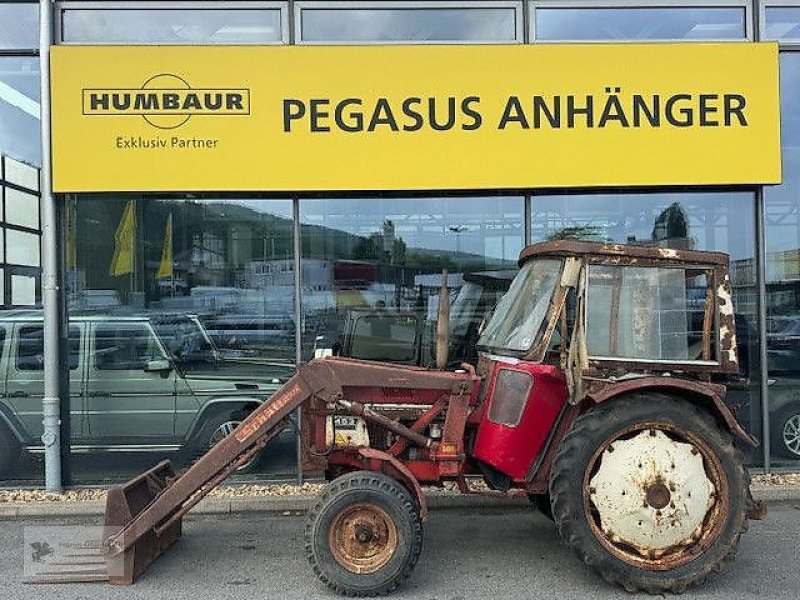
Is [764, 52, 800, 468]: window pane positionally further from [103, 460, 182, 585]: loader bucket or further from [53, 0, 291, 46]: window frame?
[103, 460, 182, 585]: loader bucket

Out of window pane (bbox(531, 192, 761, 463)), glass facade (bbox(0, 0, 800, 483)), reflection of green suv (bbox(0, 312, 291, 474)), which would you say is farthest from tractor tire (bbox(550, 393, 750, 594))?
reflection of green suv (bbox(0, 312, 291, 474))

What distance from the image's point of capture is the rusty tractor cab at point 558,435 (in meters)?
4.72

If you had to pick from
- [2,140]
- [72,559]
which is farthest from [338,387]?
[2,140]

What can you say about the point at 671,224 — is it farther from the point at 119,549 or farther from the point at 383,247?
the point at 119,549

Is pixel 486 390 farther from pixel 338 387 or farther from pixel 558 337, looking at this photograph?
pixel 338 387

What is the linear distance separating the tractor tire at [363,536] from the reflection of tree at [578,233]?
4.00m

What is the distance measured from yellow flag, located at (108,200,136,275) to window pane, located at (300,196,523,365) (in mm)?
1735

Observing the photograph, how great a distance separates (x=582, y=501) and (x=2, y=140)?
677cm

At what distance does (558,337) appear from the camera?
16.4 ft

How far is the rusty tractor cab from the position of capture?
15.5ft

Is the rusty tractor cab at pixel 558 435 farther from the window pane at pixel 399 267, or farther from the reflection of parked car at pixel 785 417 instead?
the reflection of parked car at pixel 785 417

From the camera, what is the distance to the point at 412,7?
786cm

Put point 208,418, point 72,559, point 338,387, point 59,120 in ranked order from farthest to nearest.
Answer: point 208,418 → point 59,120 → point 72,559 → point 338,387

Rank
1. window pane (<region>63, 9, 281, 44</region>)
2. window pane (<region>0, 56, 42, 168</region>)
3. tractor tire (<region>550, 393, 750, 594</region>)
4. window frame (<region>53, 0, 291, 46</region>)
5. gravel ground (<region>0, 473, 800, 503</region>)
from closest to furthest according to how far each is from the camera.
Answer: tractor tire (<region>550, 393, 750, 594</region>), gravel ground (<region>0, 473, 800, 503</region>), window frame (<region>53, 0, 291, 46</region>), window pane (<region>63, 9, 281, 44</region>), window pane (<region>0, 56, 42, 168</region>)
